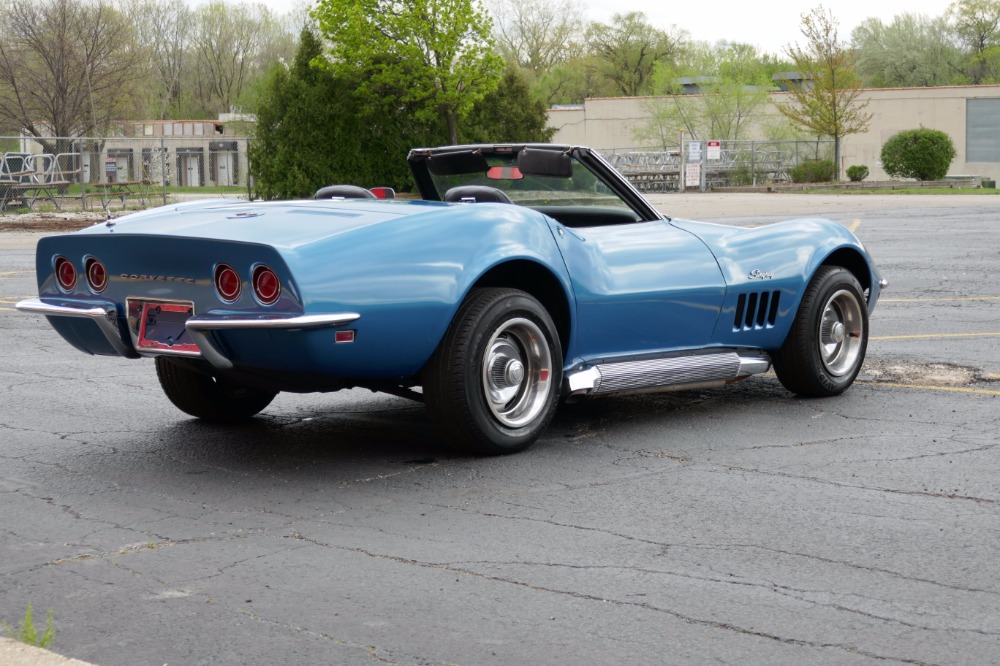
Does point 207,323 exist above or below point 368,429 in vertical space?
above

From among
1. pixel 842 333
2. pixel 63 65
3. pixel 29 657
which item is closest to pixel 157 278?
pixel 29 657

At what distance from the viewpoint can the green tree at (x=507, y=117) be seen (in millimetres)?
38094

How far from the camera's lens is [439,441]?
589 centimetres

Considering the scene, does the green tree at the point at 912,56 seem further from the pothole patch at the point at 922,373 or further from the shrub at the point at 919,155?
the pothole patch at the point at 922,373

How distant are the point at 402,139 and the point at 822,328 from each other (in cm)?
3060

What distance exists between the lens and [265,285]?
489cm

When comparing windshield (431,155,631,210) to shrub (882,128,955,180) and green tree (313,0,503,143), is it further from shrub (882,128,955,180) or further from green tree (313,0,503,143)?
shrub (882,128,955,180)

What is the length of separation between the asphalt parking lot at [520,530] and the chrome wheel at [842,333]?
208 millimetres

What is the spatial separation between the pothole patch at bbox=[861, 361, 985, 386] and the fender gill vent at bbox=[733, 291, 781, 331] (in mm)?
1203

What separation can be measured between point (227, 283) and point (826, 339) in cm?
345

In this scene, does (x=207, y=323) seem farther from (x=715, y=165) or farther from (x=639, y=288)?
(x=715, y=165)

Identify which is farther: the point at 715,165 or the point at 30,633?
the point at 715,165

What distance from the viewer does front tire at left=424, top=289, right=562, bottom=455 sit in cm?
527

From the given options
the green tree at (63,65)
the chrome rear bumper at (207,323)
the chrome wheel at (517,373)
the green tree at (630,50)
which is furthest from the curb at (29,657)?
the green tree at (630,50)
